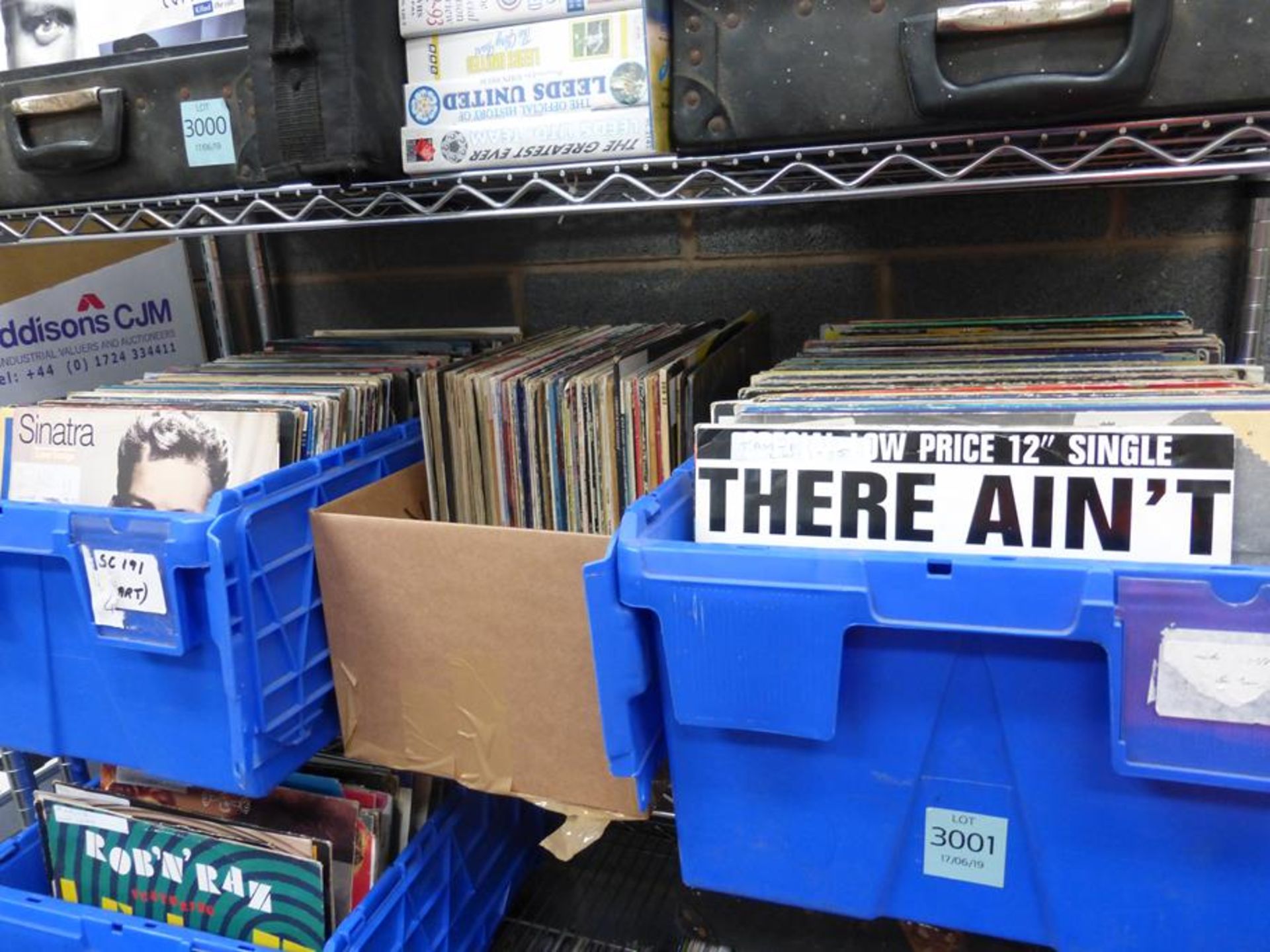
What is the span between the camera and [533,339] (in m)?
0.99

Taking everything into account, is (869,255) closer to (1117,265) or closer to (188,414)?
(1117,265)

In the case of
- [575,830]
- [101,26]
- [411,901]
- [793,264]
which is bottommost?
[411,901]

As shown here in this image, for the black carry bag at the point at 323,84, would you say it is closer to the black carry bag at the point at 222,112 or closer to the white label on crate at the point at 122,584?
the black carry bag at the point at 222,112

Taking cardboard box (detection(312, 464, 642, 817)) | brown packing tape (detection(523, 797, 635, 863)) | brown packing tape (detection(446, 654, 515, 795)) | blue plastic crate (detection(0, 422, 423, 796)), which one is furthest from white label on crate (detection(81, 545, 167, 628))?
brown packing tape (detection(523, 797, 635, 863))

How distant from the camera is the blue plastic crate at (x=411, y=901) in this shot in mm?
786

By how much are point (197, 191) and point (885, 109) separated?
1.99 ft

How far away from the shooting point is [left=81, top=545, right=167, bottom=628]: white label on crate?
0.68 metres

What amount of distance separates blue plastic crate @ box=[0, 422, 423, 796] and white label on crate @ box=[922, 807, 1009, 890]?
50 cm

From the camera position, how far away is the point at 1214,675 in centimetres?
48

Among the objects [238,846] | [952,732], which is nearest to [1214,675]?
[952,732]

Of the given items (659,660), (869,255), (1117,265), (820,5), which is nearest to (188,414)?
(659,660)

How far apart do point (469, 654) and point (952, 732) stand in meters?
0.36

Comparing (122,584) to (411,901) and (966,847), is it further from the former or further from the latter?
(966,847)

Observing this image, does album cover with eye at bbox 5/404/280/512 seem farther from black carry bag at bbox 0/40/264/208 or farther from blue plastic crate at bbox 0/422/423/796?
black carry bag at bbox 0/40/264/208
